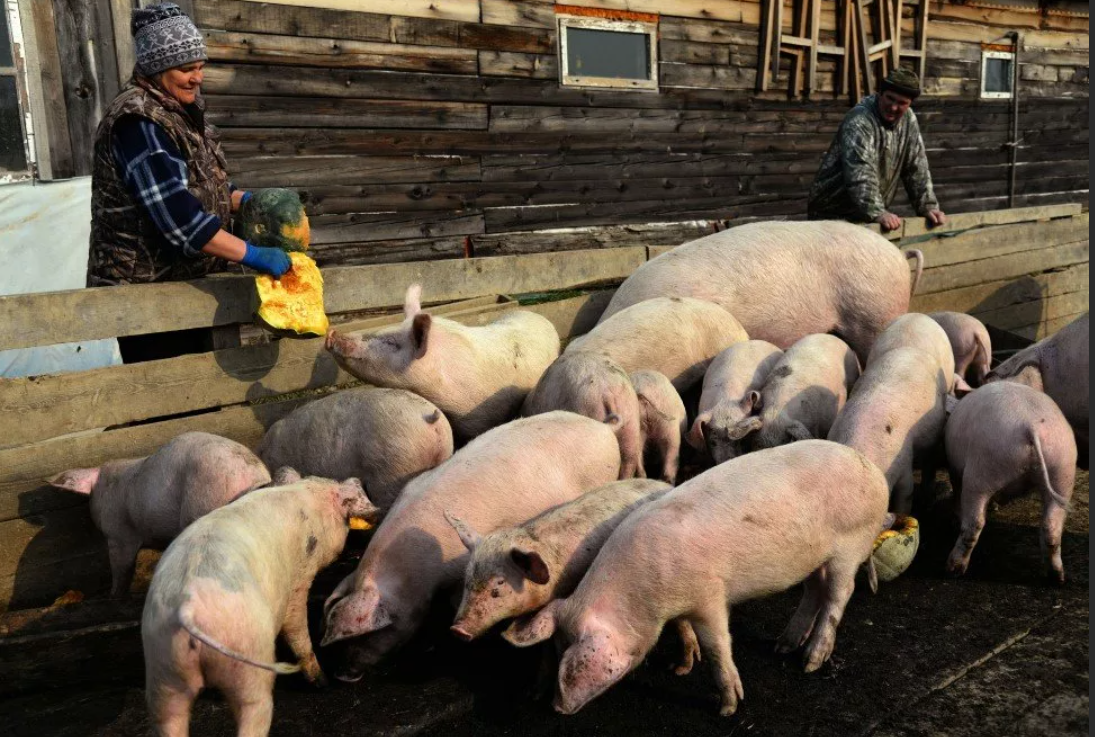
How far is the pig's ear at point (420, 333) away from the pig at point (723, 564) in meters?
1.48

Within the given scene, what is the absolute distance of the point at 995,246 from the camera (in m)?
7.77

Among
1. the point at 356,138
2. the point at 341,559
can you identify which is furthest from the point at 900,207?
the point at 341,559

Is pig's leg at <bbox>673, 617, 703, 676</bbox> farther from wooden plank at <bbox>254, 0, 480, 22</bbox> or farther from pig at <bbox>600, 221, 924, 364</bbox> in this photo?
wooden plank at <bbox>254, 0, 480, 22</bbox>

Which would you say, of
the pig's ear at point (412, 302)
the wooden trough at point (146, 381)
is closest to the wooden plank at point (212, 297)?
the wooden trough at point (146, 381)

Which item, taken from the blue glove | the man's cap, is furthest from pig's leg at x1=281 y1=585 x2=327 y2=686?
the man's cap

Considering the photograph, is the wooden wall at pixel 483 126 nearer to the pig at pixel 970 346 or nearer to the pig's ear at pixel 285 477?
the pig's ear at pixel 285 477

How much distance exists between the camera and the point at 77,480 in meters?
4.15

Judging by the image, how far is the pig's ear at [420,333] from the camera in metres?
4.46

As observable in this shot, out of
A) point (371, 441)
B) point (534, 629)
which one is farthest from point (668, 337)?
point (534, 629)

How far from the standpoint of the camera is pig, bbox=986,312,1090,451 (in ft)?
16.6

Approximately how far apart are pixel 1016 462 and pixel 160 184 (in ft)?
12.7

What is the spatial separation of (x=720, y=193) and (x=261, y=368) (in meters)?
7.28

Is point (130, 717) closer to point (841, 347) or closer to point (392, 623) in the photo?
point (392, 623)

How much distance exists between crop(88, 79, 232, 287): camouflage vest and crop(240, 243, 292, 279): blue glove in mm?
456
